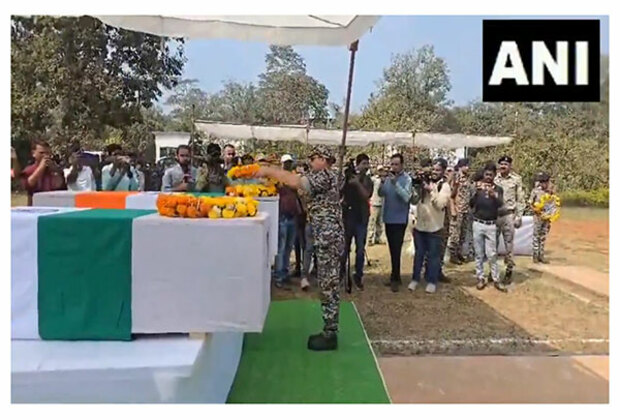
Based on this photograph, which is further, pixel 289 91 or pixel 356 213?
pixel 289 91

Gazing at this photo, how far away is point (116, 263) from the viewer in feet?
7.77

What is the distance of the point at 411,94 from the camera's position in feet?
46.9

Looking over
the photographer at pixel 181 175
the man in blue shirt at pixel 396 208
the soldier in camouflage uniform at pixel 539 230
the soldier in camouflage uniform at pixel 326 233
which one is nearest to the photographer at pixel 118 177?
the photographer at pixel 181 175

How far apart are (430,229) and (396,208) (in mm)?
361

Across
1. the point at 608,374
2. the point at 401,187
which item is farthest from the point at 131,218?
the point at 401,187

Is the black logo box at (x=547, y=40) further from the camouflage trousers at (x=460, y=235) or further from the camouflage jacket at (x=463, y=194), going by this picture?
the camouflage trousers at (x=460, y=235)

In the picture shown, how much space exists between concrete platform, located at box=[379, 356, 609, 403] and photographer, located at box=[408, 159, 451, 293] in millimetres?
1904

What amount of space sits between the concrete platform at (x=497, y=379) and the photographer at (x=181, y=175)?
2284 mm

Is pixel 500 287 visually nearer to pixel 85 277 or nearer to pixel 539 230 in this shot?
pixel 539 230

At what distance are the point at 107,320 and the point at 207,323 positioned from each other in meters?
0.37

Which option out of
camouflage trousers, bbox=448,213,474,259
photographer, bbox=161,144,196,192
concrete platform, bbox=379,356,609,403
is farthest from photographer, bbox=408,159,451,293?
photographer, bbox=161,144,196,192

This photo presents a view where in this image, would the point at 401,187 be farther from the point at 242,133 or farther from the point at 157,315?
the point at 242,133

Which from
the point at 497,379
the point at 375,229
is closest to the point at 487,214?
the point at 497,379
